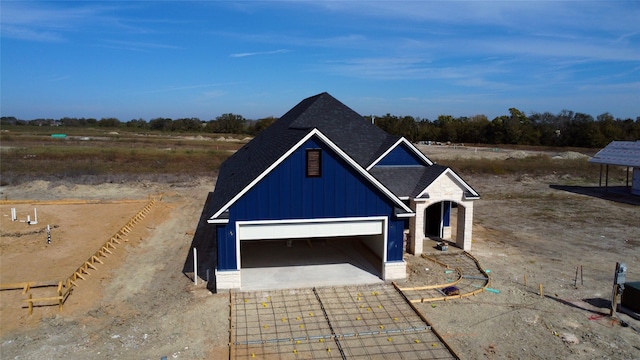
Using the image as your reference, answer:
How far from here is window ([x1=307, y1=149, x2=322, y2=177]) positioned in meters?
15.9

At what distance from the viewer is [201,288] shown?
16.2 metres

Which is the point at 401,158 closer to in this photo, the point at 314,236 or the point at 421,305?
the point at 314,236

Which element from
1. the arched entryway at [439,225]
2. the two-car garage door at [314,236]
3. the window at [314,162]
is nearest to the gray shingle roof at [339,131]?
the arched entryway at [439,225]

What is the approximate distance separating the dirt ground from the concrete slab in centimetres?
172

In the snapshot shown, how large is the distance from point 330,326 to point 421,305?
3469mm

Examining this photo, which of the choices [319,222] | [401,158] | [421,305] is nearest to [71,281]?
[319,222]

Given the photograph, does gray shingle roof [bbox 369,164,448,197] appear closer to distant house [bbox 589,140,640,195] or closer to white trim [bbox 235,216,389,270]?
white trim [bbox 235,216,389,270]

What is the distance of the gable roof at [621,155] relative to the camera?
38.7 meters

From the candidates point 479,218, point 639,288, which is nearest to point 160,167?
point 479,218

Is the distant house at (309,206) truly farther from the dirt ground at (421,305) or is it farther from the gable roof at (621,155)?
the gable roof at (621,155)

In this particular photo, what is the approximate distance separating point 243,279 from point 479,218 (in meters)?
18.2

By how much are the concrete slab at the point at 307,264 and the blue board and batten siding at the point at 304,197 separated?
2.08 metres

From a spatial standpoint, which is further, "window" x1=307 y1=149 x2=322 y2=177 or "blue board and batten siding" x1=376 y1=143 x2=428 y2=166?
"blue board and batten siding" x1=376 y1=143 x2=428 y2=166

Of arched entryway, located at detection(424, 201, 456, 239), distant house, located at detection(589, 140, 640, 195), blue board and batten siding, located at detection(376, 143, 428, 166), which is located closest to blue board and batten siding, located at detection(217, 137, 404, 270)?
blue board and batten siding, located at detection(376, 143, 428, 166)
